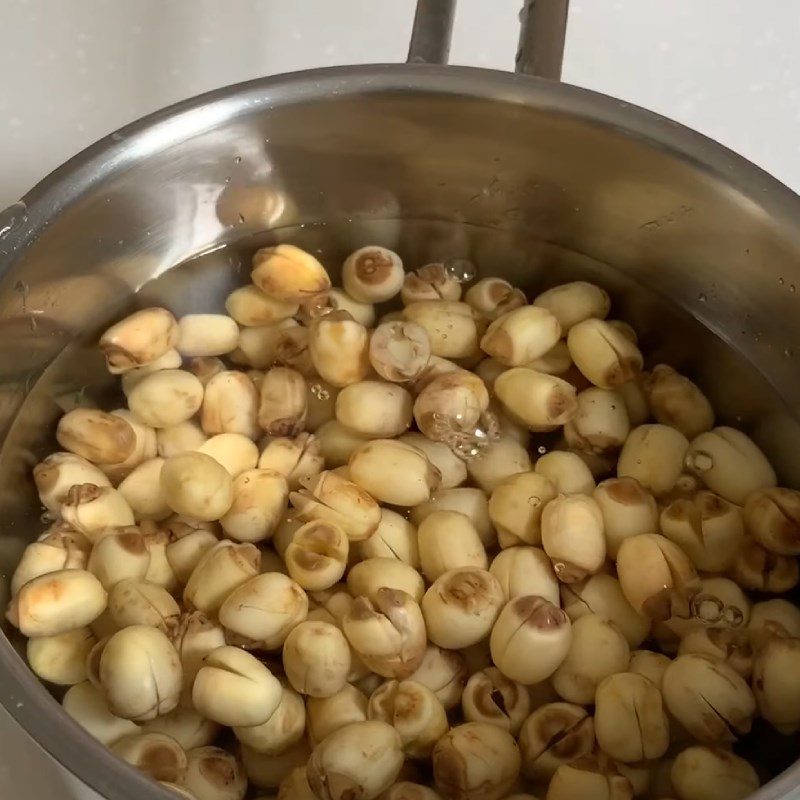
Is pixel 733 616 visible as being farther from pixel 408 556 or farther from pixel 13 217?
pixel 13 217

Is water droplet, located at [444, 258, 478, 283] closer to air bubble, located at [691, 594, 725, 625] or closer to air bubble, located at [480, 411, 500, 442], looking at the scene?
air bubble, located at [480, 411, 500, 442]

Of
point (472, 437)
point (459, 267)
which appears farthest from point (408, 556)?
point (459, 267)

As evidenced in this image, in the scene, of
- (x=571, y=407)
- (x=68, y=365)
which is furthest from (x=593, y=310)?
(x=68, y=365)

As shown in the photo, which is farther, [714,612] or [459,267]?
[459,267]

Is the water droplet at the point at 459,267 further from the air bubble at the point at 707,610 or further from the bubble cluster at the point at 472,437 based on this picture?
the air bubble at the point at 707,610

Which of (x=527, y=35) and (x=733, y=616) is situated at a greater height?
(x=527, y=35)

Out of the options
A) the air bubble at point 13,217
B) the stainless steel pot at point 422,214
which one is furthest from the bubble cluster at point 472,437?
the air bubble at point 13,217

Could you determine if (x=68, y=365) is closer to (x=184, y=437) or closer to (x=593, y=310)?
(x=184, y=437)

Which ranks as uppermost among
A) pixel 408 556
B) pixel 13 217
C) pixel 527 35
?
pixel 527 35
